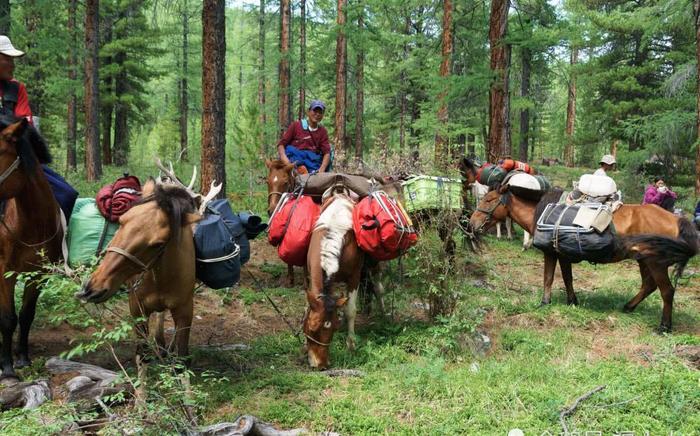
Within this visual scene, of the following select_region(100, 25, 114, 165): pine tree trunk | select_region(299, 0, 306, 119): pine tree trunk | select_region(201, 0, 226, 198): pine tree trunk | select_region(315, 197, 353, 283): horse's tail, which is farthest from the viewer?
select_region(299, 0, 306, 119): pine tree trunk

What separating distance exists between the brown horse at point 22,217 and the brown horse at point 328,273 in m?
2.43

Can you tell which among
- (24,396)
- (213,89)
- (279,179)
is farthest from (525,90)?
(24,396)

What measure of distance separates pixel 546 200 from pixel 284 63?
16349 millimetres

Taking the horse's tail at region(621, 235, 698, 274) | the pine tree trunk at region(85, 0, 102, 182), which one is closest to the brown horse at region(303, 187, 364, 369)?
the horse's tail at region(621, 235, 698, 274)

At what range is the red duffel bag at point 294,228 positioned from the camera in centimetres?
554

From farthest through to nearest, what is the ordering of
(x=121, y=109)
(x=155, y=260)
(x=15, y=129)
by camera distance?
(x=121, y=109), (x=15, y=129), (x=155, y=260)

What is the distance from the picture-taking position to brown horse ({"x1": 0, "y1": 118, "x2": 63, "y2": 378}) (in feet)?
12.9

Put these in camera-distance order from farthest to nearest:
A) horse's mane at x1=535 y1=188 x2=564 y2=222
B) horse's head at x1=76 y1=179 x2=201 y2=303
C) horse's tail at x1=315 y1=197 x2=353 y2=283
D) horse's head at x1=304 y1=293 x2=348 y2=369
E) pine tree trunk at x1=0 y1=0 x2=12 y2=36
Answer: pine tree trunk at x1=0 y1=0 x2=12 y2=36
horse's mane at x1=535 y1=188 x2=564 y2=222
horse's tail at x1=315 y1=197 x2=353 y2=283
horse's head at x1=304 y1=293 x2=348 y2=369
horse's head at x1=76 y1=179 x2=201 y2=303

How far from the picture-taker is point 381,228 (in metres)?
Answer: 5.28

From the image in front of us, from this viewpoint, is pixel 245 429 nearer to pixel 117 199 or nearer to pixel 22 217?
pixel 117 199

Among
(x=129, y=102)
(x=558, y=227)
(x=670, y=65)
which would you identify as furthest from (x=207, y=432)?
(x=670, y=65)

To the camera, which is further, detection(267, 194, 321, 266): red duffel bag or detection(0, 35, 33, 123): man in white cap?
detection(267, 194, 321, 266): red duffel bag

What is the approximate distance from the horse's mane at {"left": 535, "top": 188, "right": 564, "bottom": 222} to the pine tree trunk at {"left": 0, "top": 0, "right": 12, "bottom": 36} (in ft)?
38.2

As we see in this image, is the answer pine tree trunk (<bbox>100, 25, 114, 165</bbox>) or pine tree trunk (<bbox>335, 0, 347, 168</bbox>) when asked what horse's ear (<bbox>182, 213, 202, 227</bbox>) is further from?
pine tree trunk (<bbox>100, 25, 114, 165</bbox>)
